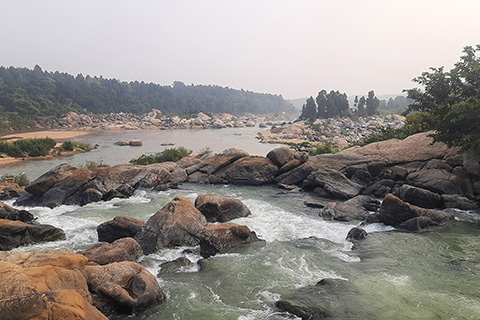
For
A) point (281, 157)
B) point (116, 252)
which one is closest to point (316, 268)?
point (116, 252)

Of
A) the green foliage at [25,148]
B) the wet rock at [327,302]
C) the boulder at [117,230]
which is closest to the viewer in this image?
the wet rock at [327,302]

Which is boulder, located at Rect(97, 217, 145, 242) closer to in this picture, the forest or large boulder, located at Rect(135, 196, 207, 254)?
large boulder, located at Rect(135, 196, 207, 254)

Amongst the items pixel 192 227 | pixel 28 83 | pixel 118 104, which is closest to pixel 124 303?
pixel 192 227

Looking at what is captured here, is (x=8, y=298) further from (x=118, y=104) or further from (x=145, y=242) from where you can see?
(x=118, y=104)

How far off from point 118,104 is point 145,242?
155 metres

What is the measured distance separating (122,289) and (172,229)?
554 cm

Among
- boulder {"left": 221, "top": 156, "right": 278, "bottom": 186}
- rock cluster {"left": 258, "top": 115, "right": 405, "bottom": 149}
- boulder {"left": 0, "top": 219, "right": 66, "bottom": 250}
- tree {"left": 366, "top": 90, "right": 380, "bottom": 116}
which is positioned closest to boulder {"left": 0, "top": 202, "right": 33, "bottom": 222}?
boulder {"left": 0, "top": 219, "right": 66, "bottom": 250}

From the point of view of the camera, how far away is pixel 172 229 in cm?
1519

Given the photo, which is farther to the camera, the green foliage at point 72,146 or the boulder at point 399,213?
the green foliage at point 72,146

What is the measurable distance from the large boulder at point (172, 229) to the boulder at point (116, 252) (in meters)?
0.76

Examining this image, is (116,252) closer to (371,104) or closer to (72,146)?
(72,146)

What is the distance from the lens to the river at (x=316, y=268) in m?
9.84

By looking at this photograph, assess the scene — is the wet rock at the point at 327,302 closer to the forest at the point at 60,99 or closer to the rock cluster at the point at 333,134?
the rock cluster at the point at 333,134

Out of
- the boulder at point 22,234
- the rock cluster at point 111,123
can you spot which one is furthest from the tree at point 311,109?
the boulder at point 22,234
